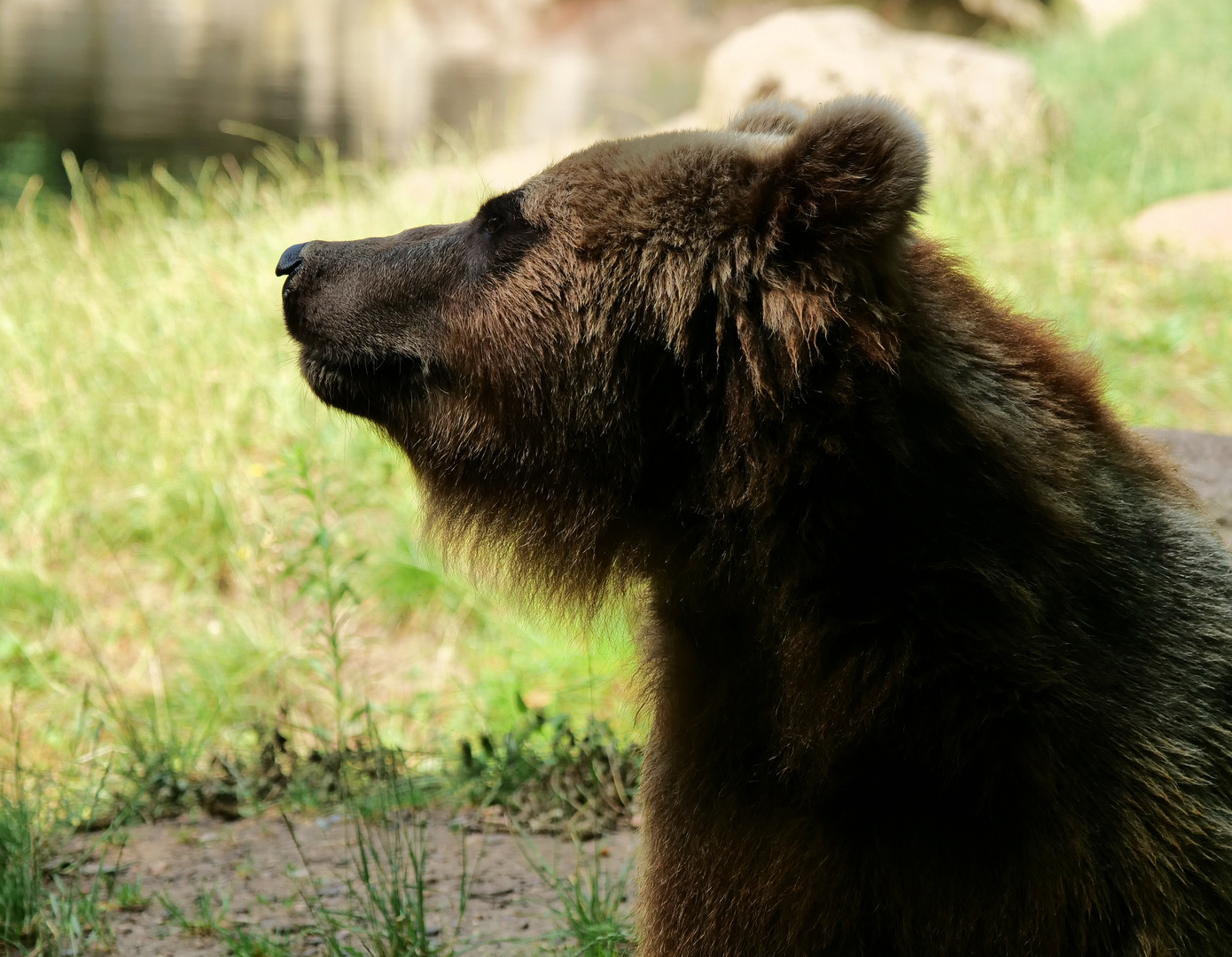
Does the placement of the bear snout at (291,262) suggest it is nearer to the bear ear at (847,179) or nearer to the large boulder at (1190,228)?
the bear ear at (847,179)

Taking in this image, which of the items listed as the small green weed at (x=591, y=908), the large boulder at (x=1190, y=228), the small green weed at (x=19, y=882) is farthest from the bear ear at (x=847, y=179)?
the large boulder at (x=1190, y=228)

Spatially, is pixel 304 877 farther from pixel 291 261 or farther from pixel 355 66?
pixel 355 66

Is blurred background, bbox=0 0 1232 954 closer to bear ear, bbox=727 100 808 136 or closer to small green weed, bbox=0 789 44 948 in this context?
small green weed, bbox=0 789 44 948

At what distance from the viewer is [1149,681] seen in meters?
2.18

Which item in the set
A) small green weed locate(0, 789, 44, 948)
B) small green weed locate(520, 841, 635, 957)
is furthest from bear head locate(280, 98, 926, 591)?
small green weed locate(0, 789, 44, 948)

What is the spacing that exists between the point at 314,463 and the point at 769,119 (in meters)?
3.72

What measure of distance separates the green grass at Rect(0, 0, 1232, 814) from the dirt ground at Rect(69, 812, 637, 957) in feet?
1.07

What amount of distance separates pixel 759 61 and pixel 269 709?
7433 mm

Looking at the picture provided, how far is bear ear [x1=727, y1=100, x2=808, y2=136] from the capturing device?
2.68 meters

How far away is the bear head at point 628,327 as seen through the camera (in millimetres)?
2137

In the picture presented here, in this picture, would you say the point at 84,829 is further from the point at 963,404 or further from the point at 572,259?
the point at 963,404

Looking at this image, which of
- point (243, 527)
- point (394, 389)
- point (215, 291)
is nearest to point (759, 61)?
point (215, 291)

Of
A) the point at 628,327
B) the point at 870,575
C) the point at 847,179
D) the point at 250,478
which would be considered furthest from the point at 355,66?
the point at 870,575

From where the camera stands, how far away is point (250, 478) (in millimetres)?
6270
